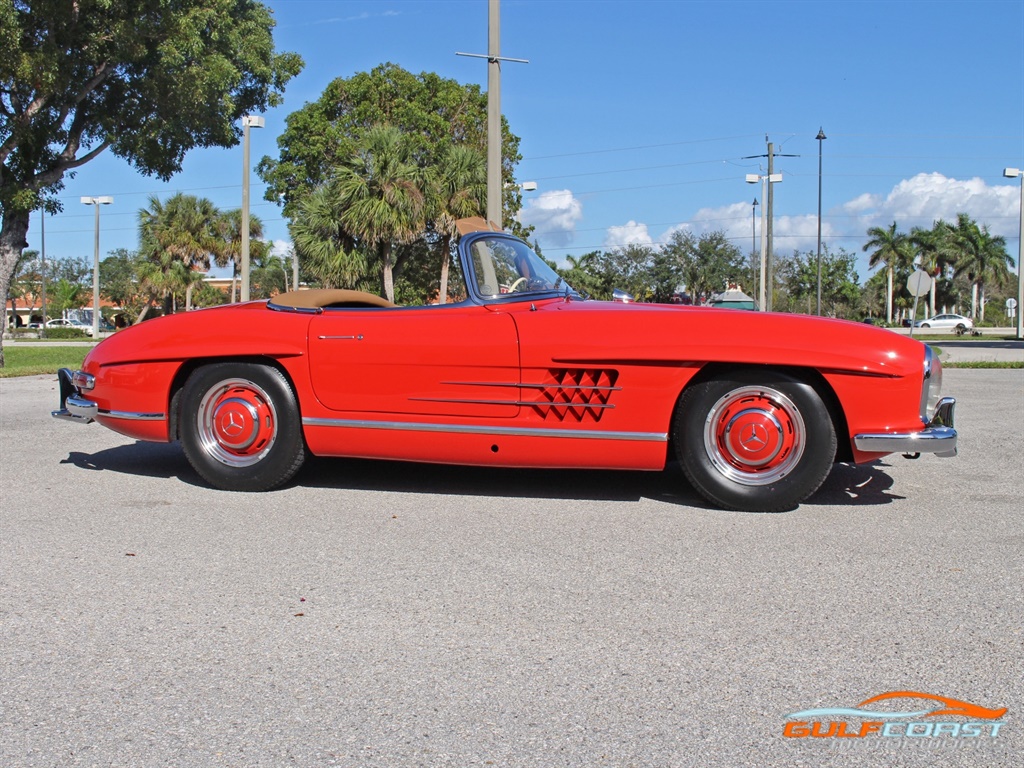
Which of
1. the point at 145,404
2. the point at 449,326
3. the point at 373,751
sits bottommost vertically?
the point at 373,751

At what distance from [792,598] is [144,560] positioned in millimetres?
2450

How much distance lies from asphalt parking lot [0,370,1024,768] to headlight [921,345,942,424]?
50 cm

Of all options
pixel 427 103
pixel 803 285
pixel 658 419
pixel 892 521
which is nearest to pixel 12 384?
pixel 658 419

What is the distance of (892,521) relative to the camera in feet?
14.3


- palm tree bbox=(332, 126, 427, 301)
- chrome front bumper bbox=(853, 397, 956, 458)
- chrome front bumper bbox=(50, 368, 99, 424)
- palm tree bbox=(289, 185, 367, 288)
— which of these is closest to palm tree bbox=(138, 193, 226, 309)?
palm tree bbox=(332, 126, 427, 301)

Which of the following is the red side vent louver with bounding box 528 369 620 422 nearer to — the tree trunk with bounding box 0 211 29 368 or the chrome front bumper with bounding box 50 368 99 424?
the chrome front bumper with bounding box 50 368 99 424

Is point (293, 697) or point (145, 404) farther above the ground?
point (145, 404)

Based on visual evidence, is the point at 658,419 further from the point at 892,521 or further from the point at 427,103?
the point at 427,103

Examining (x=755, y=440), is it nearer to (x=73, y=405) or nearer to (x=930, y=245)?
(x=73, y=405)

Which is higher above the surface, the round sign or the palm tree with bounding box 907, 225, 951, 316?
the palm tree with bounding box 907, 225, 951, 316

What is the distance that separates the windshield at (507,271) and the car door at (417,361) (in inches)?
7.9

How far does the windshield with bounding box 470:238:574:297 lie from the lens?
4.90 metres

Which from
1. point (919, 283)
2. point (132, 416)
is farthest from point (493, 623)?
point (919, 283)

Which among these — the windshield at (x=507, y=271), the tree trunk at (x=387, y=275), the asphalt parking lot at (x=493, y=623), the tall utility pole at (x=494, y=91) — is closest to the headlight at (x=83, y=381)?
the asphalt parking lot at (x=493, y=623)
